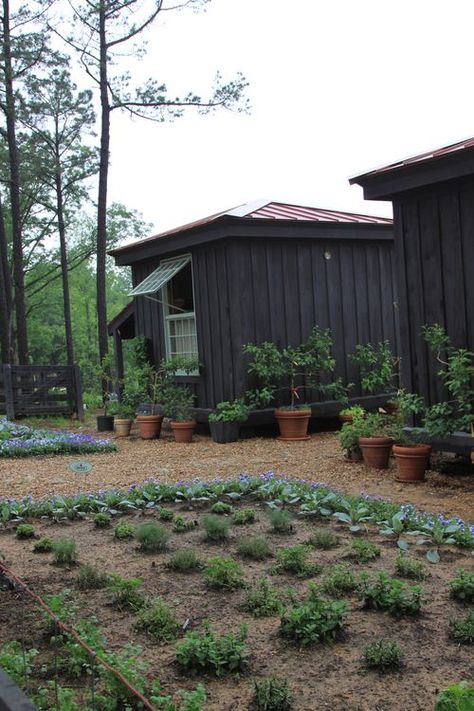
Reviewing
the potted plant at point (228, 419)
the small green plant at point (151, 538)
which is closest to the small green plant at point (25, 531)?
the small green plant at point (151, 538)

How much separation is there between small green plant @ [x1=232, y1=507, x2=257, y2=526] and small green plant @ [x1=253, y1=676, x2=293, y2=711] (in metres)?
2.44

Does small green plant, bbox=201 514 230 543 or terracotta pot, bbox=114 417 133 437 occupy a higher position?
terracotta pot, bbox=114 417 133 437

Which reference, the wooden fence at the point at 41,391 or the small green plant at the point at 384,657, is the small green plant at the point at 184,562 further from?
the wooden fence at the point at 41,391

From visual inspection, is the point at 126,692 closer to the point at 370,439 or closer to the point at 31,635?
the point at 31,635

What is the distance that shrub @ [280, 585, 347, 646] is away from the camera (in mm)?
2978

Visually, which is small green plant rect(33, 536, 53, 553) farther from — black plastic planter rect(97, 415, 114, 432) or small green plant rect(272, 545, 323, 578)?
black plastic planter rect(97, 415, 114, 432)

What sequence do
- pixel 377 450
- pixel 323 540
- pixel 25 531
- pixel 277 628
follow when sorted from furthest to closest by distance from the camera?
1. pixel 377 450
2. pixel 25 531
3. pixel 323 540
4. pixel 277 628

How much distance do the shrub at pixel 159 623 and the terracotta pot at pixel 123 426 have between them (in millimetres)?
8210

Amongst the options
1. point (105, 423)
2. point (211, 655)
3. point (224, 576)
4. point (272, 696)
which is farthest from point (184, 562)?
point (105, 423)

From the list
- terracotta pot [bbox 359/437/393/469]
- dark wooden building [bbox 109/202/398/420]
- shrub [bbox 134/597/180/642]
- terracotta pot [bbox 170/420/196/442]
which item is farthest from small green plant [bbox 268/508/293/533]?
terracotta pot [bbox 170/420/196/442]

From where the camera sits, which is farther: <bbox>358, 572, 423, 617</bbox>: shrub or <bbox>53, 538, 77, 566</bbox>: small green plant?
<bbox>53, 538, 77, 566</bbox>: small green plant

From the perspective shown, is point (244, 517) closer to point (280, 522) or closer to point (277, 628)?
point (280, 522)

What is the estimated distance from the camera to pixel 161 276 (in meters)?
10.9

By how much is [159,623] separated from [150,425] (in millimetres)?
7621
